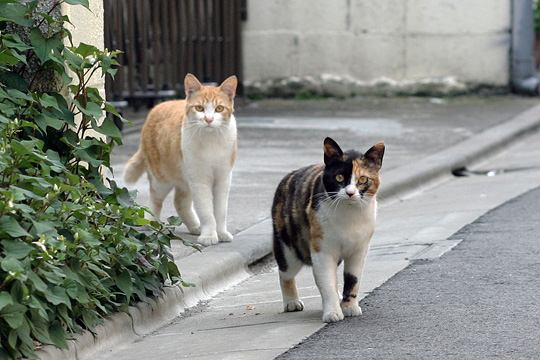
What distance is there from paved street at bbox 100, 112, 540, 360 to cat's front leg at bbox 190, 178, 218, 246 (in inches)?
15.5

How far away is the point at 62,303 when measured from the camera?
18.9 feet

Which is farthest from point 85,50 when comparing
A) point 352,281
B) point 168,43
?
point 168,43

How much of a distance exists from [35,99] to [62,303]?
1440mm

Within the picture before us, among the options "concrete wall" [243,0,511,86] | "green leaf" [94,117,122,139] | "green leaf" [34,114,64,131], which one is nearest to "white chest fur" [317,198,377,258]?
"green leaf" [94,117,122,139]

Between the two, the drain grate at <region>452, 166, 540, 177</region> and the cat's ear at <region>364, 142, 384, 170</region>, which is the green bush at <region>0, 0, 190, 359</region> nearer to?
the cat's ear at <region>364, 142, 384, 170</region>

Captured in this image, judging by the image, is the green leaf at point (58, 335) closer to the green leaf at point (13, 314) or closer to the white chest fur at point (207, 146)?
the green leaf at point (13, 314)

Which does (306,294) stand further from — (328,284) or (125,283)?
(125,283)

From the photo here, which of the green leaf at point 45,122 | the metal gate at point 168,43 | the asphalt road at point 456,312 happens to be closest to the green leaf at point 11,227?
the green leaf at point 45,122

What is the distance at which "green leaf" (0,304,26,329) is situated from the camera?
5.32 meters

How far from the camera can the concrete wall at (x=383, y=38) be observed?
1964cm

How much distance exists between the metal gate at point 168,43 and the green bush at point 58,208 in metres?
8.51

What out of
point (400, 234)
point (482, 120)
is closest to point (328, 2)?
point (482, 120)

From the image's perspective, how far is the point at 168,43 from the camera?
57.8ft

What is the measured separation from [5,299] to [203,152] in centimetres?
361
